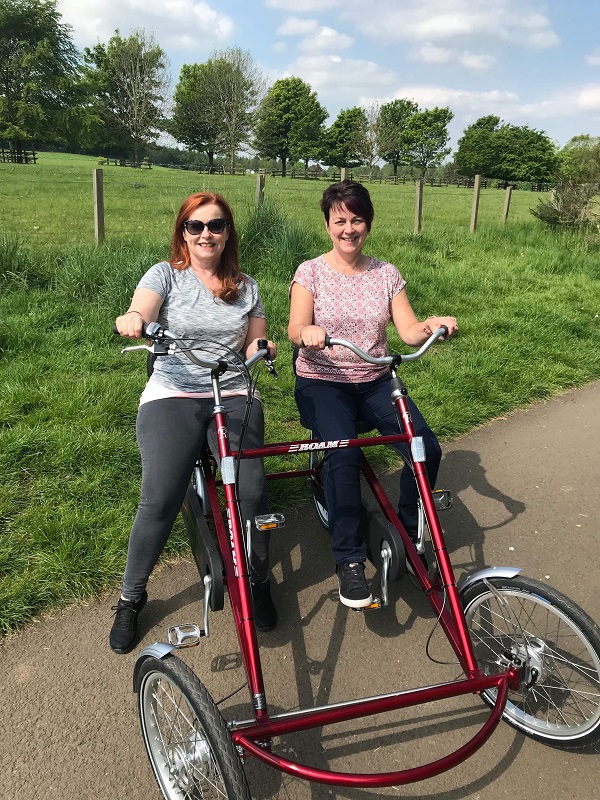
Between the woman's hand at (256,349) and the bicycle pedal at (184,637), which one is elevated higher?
the woman's hand at (256,349)

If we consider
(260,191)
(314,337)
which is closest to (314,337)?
(314,337)

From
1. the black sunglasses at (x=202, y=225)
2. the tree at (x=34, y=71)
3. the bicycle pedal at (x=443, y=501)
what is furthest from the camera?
the tree at (x=34, y=71)

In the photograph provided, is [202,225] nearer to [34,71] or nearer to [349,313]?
[349,313]

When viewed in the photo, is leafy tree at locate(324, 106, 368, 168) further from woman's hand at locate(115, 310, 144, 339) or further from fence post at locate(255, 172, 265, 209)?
woman's hand at locate(115, 310, 144, 339)

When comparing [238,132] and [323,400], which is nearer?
[323,400]

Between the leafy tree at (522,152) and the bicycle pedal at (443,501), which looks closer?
the bicycle pedal at (443,501)

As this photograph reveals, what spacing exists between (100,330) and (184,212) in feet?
10.9

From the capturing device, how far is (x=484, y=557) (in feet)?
11.0

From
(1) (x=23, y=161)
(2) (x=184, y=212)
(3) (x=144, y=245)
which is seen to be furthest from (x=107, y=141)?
(2) (x=184, y=212)

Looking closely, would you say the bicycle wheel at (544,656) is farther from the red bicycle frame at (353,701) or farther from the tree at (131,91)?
the tree at (131,91)

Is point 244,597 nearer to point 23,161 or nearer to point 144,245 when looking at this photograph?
point 144,245

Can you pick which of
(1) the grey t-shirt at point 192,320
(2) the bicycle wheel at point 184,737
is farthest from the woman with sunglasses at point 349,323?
(2) the bicycle wheel at point 184,737

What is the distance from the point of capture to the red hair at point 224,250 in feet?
9.75

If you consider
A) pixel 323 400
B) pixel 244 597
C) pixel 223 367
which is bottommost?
pixel 244 597
